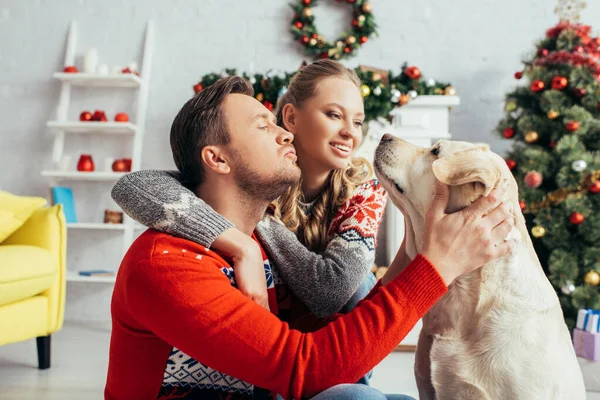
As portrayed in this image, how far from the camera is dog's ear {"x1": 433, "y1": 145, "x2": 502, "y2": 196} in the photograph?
1.01 m

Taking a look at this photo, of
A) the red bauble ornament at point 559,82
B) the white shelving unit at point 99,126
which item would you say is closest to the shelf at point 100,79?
the white shelving unit at point 99,126

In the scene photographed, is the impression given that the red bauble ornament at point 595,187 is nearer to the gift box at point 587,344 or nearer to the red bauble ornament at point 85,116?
the gift box at point 587,344

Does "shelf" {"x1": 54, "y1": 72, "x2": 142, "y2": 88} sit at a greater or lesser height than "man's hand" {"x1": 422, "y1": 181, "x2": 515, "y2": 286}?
lesser

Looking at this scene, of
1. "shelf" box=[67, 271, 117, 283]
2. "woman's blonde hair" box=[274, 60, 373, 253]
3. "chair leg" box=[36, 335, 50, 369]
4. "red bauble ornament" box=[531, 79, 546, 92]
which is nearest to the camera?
"woman's blonde hair" box=[274, 60, 373, 253]

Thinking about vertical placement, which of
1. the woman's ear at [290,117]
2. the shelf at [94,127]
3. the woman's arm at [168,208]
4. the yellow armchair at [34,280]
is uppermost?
the woman's ear at [290,117]

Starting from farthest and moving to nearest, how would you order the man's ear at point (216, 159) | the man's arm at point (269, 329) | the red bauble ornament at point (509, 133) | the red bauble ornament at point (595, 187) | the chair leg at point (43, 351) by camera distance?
1. the red bauble ornament at point (509, 133)
2. the red bauble ornament at point (595, 187)
3. the chair leg at point (43, 351)
4. the man's ear at point (216, 159)
5. the man's arm at point (269, 329)

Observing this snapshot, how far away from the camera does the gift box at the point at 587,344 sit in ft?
8.73

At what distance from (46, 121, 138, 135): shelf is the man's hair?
9.13 feet

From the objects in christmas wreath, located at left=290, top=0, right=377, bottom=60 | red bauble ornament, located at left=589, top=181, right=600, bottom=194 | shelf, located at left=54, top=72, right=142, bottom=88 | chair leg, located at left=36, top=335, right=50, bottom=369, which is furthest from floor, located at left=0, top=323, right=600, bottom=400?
christmas wreath, located at left=290, top=0, right=377, bottom=60

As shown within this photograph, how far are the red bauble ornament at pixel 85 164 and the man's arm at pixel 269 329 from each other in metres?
3.25

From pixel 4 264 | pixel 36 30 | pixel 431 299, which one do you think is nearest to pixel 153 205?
pixel 431 299

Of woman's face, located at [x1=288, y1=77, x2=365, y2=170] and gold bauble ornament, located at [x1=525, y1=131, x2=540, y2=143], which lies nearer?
woman's face, located at [x1=288, y1=77, x2=365, y2=170]

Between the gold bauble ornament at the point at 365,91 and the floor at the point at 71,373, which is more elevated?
the gold bauble ornament at the point at 365,91

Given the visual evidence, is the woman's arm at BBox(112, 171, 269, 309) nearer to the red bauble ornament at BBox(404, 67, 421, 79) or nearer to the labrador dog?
the labrador dog
